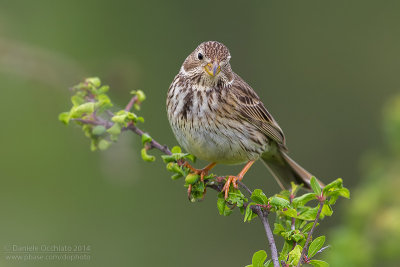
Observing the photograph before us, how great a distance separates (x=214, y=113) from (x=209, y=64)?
372 millimetres

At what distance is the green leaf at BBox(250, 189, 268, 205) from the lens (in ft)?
14.0

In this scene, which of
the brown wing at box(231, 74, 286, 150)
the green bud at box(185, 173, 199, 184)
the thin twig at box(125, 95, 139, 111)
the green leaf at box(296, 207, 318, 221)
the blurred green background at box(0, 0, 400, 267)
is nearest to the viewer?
the green leaf at box(296, 207, 318, 221)

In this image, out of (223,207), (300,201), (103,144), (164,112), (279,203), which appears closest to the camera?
(279,203)

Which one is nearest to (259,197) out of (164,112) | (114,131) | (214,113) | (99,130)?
(114,131)

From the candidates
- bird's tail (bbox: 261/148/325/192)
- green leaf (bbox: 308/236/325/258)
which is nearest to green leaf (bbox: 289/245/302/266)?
green leaf (bbox: 308/236/325/258)

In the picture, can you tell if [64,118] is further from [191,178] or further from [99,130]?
[191,178]

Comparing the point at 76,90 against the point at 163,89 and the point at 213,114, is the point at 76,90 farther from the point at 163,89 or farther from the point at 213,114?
the point at 163,89

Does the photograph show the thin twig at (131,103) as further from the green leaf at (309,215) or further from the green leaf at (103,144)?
the green leaf at (309,215)

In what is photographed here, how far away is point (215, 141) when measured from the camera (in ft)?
19.0

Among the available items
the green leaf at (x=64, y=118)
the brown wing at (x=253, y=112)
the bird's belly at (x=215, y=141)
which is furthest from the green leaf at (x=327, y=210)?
the brown wing at (x=253, y=112)

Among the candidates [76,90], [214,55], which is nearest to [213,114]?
[214,55]

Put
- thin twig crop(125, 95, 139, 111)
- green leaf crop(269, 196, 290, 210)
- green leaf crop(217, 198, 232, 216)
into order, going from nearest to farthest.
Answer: green leaf crop(269, 196, 290, 210) → green leaf crop(217, 198, 232, 216) → thin twig crop(125, 95, 139, 111)

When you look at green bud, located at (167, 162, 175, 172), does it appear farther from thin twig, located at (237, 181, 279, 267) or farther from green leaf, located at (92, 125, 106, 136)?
thin twig, located at (237, 181, 279, 267)

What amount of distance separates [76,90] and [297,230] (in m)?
1.87
